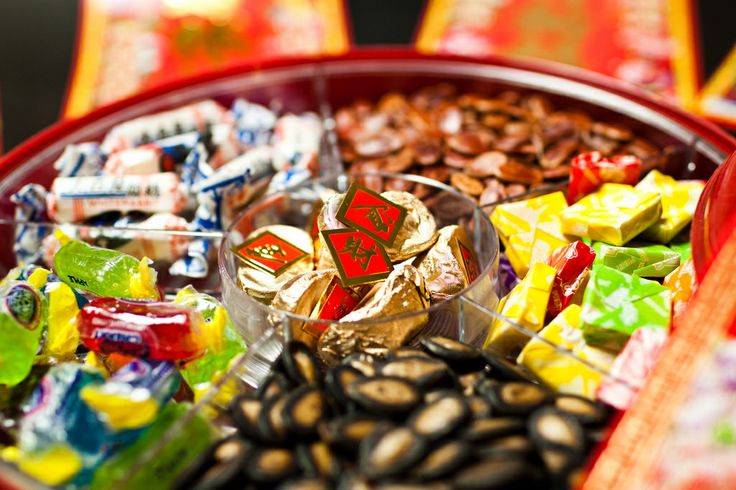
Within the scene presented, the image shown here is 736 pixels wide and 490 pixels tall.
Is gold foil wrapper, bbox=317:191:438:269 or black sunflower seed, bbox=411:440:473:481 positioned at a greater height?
gold foil wrapper, bbox=317:191:438:269

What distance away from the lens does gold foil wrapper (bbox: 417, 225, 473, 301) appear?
176 centimetres

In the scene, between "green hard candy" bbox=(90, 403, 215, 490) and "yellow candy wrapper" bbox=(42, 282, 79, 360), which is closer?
"green hard candy" bbox=(90, 403, 215, 490)

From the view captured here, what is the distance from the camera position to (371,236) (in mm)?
1791

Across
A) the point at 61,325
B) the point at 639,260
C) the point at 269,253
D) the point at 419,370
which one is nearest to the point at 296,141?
the point at 269,253

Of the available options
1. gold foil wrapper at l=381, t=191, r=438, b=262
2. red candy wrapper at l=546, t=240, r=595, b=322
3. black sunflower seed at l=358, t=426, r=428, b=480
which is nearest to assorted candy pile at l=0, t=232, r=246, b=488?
black sunflower seed at l=358, t=426, r=428, b=480

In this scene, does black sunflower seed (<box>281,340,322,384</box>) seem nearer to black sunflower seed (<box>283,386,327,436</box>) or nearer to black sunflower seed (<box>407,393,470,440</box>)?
black sunflower seed (<box>283,386,327,436</box>)

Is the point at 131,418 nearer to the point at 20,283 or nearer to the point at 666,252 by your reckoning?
the point at 20,283

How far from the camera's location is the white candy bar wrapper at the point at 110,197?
2.20 m

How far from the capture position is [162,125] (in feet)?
8.60

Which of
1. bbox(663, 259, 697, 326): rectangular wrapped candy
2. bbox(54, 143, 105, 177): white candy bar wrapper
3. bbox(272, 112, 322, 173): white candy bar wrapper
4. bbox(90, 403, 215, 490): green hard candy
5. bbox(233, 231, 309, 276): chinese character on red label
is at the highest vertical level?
bbox(272, 112, 322, 173): white candy bar wrapper

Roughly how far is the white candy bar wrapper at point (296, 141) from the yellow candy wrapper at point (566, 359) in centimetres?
115

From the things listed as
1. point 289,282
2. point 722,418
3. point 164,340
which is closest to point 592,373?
point 722,418

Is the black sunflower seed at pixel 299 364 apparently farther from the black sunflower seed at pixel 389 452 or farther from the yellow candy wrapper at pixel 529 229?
the yellow candy wrapper at pixel 529 229

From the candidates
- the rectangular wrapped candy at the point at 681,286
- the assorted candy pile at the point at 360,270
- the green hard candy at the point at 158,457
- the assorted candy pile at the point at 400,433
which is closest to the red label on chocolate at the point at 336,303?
the assorted candy pile at the point at 360,270
